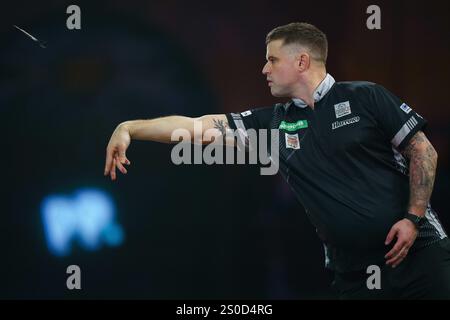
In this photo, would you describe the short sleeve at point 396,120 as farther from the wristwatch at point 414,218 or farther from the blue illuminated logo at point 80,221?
the blue illuminated logo at point 80,221

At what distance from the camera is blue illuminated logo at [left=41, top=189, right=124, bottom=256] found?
4.77 metres

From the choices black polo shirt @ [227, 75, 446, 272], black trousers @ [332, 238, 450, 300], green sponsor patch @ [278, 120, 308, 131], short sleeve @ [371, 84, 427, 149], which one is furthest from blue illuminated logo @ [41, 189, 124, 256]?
short sleeve @ [371, 84, 427, 149]

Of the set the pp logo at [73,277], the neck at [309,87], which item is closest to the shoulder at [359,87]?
the neck at [309,87]

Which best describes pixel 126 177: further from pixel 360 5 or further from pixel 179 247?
pixel 360 5

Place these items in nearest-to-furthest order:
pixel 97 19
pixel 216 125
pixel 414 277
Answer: pixel 414 277
pixel 216 125
pixel 97 19

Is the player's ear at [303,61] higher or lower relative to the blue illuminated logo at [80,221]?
higher

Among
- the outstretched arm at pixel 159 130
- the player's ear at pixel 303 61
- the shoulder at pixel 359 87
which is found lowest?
the outstretched arm at pixel 159 130

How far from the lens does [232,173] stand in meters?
4.92

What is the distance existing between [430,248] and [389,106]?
2.40 feet

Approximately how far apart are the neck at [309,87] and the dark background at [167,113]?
127 centimetres

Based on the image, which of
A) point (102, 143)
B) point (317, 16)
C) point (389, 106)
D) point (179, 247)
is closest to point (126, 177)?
point (102, 143)

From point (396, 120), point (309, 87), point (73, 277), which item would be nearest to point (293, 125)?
point (309, 87)

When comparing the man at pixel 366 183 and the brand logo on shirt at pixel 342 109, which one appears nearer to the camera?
the man at pixel 366 183

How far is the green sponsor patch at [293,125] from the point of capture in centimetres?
356
